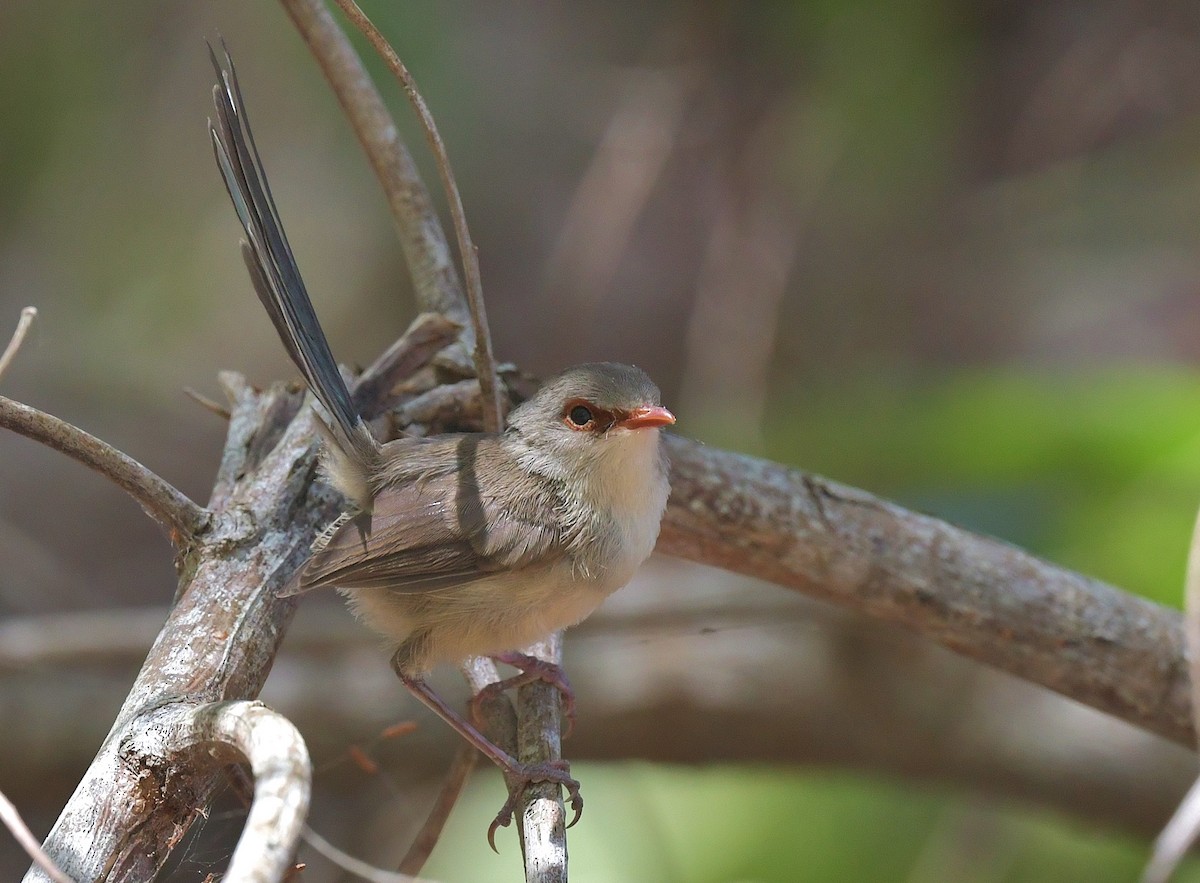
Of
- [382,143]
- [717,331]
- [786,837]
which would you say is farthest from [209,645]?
[717,331]

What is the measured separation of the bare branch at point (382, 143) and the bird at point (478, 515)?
0.76 m

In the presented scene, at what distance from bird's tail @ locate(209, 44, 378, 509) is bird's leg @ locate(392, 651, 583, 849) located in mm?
522

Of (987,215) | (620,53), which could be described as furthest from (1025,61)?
(620,53)

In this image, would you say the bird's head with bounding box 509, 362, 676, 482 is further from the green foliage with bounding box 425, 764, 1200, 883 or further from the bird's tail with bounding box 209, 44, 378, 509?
the green foliage with bounding box 425, 764, 1200, 883

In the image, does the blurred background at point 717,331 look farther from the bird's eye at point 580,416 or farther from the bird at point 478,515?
the bird's eye at point 580,416

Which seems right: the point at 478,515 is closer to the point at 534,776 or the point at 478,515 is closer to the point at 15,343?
the point at 534,776

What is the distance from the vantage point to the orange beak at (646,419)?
9.07 ft

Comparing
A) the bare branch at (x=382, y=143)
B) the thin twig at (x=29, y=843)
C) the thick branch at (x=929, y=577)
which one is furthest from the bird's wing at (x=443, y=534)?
the thin twig at (x=29, y=843)

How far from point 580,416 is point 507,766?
0.91m

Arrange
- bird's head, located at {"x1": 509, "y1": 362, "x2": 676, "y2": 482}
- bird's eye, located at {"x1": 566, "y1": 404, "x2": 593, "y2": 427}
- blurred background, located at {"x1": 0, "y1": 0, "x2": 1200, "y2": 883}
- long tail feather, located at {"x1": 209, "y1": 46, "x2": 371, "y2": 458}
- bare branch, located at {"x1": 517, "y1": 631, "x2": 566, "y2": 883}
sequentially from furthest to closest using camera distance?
blurred background, located at {"x1": 0, "y1": 0, "x2": 1200, "y2": 883} < bird's eye, located at {"x1": 566, "y1": 404, "x2": 593, "y2": 427} < bird's head, located at {"x1": 509, "y1": 362, "x2": 676, "y2": 482} < long tail feather, located at {"x1": 209, "y1": 46, "x2": 371, "y2": 458} < bare branch, located at {"x1": 517, "y1": 631, "x2": 566, "y2": 883}

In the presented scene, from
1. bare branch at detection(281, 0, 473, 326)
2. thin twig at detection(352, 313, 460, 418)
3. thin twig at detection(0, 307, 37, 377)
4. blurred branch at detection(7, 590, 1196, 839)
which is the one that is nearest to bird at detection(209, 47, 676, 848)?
thin twig at detection(352, 313, 460, 418)

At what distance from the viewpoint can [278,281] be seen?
8.75 ft

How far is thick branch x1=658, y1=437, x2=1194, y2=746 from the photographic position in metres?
3.08

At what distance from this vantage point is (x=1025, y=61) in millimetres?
7777
